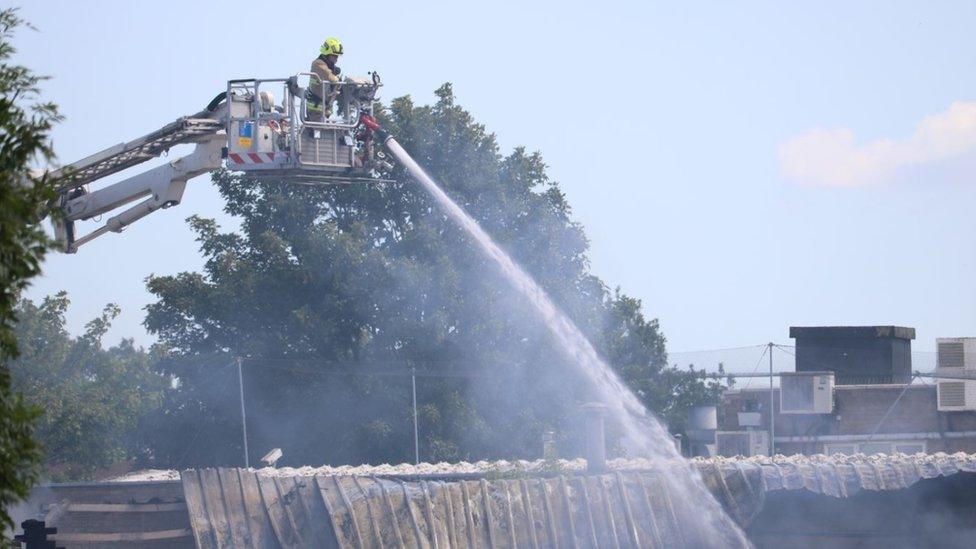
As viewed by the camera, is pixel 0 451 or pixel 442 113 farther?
Result: pixel 442 113

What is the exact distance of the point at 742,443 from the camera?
30.1 meters

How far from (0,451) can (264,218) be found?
33.3m

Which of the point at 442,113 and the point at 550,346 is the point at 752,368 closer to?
the point at 550,346

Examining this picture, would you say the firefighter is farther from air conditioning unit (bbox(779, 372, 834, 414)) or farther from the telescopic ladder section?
air conditioning unit (bbox(779, 372, 834, 414))

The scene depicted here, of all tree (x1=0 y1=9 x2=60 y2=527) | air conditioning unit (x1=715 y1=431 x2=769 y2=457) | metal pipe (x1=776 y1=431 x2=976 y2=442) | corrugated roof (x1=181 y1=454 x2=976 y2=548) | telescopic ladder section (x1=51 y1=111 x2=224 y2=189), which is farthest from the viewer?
metal pipe (x1=776 y1=431 x2=976 y2=442)

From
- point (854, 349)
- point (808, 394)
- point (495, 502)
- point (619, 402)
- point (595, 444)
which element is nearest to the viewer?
point (495, 502)

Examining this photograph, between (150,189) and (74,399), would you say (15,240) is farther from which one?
(74,399)

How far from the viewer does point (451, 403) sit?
38.1 m

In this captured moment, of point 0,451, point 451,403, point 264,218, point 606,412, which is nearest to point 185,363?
point 264,218

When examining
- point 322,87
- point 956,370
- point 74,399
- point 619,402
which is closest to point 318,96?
point 322,87

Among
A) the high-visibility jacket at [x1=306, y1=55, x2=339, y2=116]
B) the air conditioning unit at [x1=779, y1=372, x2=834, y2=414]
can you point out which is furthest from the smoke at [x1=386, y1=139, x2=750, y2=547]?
the air conditioning unit at [x1=779, y1=372, x2=834, y2=414]

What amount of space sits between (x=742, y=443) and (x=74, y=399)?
24549mm

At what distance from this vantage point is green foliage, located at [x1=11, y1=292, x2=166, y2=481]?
44.8 metres

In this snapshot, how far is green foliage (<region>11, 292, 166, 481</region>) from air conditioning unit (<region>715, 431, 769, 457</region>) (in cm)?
1890
